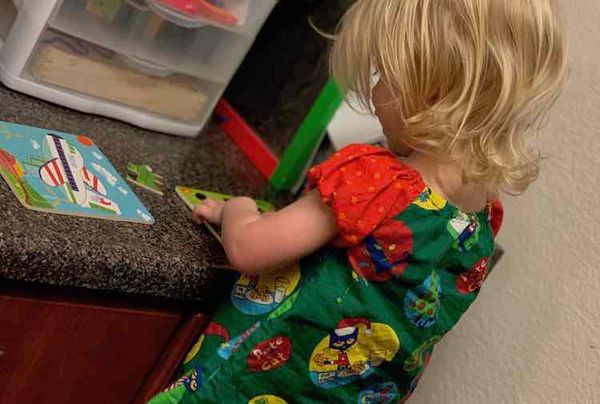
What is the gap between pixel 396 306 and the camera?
831 mm

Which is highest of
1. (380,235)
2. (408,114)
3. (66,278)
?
(408,114)

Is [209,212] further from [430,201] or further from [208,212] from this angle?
[430,201]

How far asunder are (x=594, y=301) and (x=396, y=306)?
9.7 inches

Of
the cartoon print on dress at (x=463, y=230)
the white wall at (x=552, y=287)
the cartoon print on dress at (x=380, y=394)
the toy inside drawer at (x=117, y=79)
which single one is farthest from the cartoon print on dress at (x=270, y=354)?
the toy inside drawer at (x=117, y=79)

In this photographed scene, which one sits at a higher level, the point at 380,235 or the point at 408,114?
the point at 408,114

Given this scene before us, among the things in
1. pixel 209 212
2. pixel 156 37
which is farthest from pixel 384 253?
pixel 156 37

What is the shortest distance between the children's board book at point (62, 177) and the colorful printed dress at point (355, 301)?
0.57 feet

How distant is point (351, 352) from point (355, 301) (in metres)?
0.06

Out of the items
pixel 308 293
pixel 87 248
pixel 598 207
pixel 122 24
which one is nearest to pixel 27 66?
pixel 122 24

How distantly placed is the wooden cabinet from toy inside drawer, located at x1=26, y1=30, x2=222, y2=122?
35cm

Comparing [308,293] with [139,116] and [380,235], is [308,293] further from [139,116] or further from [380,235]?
[139,116]

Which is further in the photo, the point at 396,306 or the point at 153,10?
the point at 153,10

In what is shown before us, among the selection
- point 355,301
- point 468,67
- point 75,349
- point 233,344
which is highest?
point 468,67

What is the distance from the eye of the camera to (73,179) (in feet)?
2.99
